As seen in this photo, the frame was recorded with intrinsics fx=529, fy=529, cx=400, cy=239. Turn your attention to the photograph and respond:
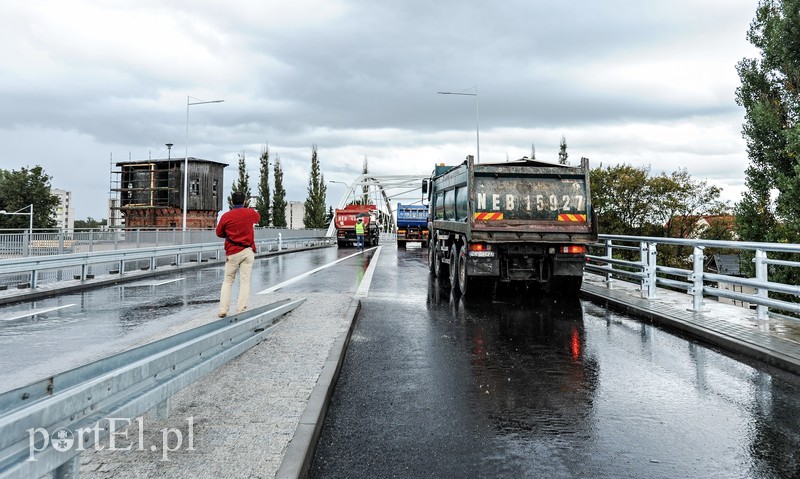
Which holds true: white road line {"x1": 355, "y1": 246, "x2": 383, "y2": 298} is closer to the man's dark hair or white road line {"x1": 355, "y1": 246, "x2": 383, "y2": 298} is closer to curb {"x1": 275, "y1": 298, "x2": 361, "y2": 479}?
the man's dark hair

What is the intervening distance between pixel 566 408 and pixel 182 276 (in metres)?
15.2

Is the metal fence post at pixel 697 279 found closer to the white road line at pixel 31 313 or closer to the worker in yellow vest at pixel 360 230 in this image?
the white road line at pixel 31 313

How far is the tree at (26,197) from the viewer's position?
2271 inches

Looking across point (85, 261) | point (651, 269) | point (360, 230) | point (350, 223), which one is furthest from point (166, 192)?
point (651, 269)

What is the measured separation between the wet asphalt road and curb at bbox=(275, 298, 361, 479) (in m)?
0.11

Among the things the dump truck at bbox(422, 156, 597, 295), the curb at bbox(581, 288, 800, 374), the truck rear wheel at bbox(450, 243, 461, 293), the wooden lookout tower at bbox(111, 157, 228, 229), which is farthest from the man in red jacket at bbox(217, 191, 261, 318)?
the wooden lookout tower at bbox(111, 157, 228, 229)

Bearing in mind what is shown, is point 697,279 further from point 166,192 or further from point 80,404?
point 166,192

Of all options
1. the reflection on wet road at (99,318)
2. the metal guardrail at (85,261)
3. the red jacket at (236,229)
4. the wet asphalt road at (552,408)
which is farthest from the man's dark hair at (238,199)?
the metal guardrail at (85,261)

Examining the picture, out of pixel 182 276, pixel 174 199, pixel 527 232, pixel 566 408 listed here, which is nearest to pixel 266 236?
pixel 182 276

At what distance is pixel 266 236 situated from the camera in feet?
109

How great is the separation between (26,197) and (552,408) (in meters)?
68.7

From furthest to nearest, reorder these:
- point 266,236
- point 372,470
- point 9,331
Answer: point 266,236
point 9,331
point 372,470

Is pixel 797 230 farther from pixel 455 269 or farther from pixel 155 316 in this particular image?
pixel 155 316

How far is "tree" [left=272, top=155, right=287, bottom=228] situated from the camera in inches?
3533
